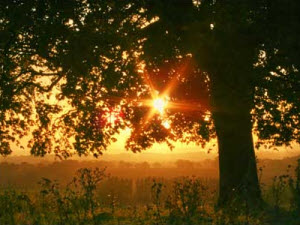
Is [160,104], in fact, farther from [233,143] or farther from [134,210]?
[134,210]

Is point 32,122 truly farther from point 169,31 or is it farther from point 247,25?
point 247,25

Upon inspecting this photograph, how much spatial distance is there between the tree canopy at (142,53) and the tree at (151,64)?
0.04 m

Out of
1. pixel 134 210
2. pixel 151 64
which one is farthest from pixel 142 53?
pixel 134 210

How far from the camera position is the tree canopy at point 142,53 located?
14211mm

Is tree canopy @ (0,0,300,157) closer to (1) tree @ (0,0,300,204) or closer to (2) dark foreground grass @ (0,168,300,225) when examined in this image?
(1) tree @ (0,0,300,204)

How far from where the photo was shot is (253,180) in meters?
18.3

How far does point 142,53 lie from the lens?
1531 centimetres

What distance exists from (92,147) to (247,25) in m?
8.61

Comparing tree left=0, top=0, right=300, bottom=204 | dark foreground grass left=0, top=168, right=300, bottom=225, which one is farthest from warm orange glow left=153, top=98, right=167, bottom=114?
dark foreground grass left=0, top=168, right=300, bottom=225

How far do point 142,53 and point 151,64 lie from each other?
1.83 meters

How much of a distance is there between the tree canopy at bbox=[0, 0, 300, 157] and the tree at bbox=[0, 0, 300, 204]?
1.4 inches

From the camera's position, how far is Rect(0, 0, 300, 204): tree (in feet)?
48.0

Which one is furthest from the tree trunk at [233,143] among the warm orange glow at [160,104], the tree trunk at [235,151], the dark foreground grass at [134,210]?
the dark foreground grass at [134,210]

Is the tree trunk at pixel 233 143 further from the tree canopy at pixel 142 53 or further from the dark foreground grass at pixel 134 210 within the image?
the dark foreground grass at pixel 134 210
